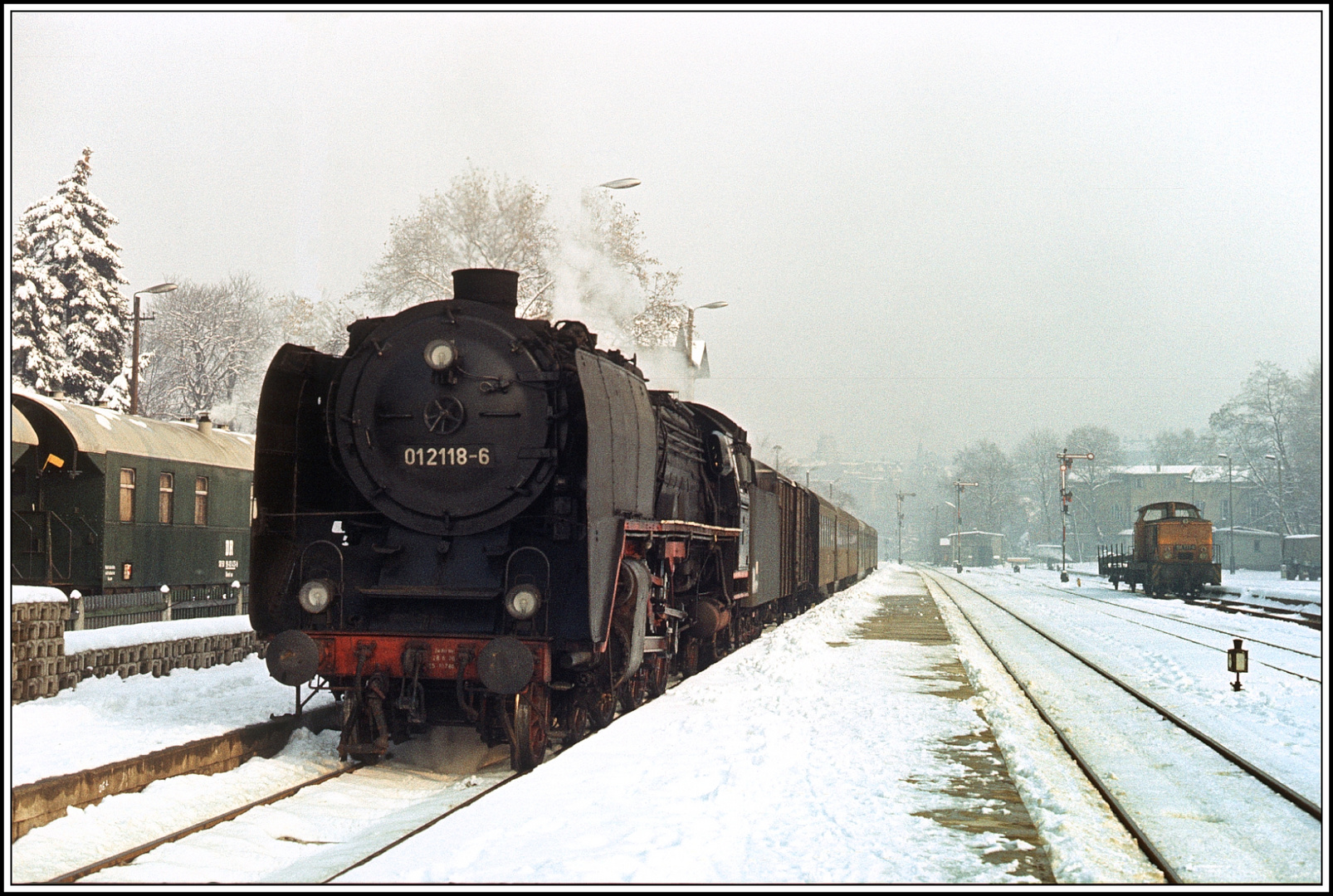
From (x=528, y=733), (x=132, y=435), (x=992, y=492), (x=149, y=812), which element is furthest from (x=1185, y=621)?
(x=992, y=492)

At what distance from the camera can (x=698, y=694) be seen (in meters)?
11.6

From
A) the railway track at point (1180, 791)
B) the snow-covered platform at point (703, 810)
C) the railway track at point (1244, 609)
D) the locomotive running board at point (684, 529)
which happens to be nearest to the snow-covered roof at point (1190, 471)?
the railway track at point (1244, 609)

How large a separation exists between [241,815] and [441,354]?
11.8 ft

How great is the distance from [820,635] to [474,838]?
1376cm

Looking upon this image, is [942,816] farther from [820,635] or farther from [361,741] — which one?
[820,635]

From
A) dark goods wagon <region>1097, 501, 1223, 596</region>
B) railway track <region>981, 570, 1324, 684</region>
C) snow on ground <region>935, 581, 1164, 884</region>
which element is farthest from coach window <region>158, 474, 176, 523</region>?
dark goods wagon <region>1097, 501, 1223, 596</region>

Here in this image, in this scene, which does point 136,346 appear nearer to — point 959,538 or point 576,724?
point 576,724

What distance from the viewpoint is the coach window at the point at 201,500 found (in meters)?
19.8

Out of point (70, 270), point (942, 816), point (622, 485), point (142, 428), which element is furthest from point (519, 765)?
point (70, 270)

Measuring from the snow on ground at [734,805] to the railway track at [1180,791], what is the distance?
1.13 metres

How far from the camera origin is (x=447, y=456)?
8.62 m

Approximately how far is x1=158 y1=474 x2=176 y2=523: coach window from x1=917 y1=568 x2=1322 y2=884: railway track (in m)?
14.2

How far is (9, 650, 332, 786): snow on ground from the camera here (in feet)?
25.0

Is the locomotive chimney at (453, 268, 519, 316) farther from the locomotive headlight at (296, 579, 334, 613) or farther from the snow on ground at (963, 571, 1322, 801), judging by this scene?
the snow on ground at (963, 571, 1322, 801)
